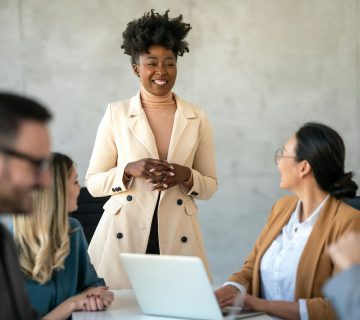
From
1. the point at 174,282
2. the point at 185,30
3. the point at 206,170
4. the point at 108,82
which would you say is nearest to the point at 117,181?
the point at 206,170

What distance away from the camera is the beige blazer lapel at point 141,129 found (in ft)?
12.1

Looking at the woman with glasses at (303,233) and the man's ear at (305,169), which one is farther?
the man's ear at (305,169)

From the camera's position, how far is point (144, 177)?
3.55 metres

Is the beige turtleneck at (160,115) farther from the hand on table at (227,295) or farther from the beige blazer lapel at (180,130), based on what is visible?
the hand on table at (227,295)

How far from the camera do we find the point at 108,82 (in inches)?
227

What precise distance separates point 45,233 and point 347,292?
117 cm

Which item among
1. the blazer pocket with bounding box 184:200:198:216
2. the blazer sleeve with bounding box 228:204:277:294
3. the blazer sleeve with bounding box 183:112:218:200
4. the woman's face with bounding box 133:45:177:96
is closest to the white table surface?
the blazer sleeve with bounding box 228:204:277:294

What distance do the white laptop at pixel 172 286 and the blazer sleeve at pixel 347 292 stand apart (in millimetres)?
474

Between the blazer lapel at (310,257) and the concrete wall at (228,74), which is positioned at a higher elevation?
the concrete wall at (228,74)

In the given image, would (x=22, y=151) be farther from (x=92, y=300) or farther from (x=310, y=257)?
(x=310, y=257)

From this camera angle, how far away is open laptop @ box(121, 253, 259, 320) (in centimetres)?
245

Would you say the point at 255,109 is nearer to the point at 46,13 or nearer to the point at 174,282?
the point at 46,13

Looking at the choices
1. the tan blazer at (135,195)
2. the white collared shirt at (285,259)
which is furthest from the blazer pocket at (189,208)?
the white collared shirt at (285,259)

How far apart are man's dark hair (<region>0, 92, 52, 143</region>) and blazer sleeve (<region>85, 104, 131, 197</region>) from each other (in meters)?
2.02
